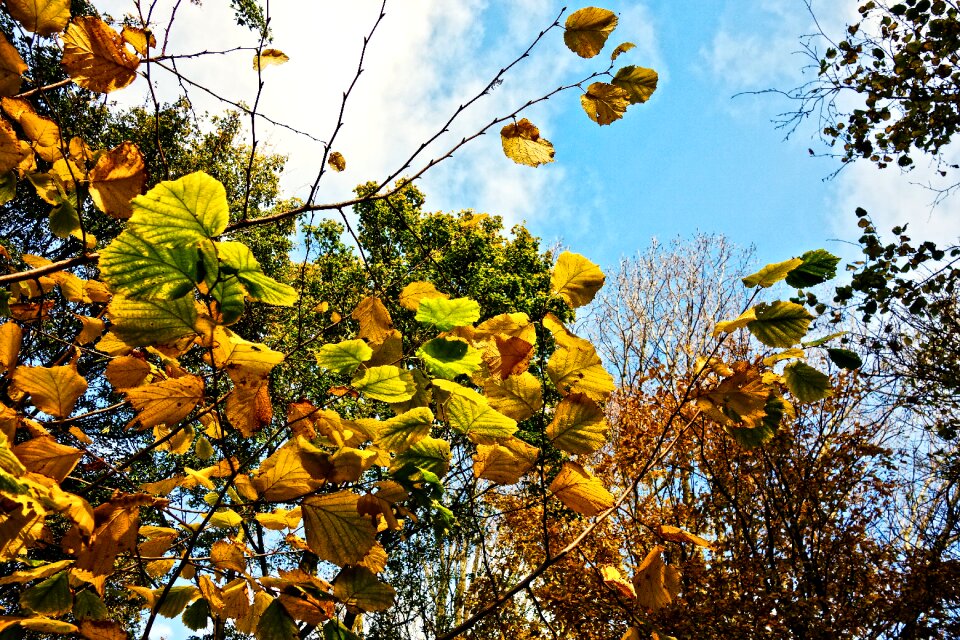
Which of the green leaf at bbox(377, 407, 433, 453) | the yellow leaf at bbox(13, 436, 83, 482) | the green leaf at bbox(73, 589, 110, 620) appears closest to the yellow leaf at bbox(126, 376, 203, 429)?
the yellow leaf at bbox(13, 436, 83, 482)

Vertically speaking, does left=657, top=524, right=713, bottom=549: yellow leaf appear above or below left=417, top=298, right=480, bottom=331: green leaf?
below

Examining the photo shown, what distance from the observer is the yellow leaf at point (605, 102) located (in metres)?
0.81

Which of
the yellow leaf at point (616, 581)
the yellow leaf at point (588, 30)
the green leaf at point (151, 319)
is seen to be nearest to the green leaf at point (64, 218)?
the green leaf at point (151, 319)

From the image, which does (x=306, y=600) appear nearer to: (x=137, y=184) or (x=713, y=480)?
(x=137, y=184)

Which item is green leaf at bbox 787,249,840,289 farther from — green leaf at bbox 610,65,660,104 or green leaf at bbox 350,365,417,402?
green leaf at bbox 350,365,417,402

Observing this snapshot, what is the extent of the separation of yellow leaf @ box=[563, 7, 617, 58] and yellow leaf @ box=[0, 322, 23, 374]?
0.86 m

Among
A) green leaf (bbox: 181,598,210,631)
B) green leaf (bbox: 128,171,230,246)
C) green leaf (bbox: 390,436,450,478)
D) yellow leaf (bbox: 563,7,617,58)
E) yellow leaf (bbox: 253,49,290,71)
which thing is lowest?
green leaf (bbox: 181,598,210,631)

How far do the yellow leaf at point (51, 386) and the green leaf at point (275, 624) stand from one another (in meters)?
0.34

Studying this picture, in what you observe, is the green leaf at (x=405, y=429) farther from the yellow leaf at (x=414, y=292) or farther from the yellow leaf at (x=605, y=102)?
the yellow leaf at (x=605, y=102)

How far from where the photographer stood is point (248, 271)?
504 mm

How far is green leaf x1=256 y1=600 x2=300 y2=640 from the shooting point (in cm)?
63

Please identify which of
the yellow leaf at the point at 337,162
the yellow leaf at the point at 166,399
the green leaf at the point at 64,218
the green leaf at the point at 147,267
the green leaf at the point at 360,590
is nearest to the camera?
the green leaf at the point at 147,267

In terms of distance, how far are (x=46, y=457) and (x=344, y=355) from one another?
1.09ft

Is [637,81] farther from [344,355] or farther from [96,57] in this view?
[96,57]
